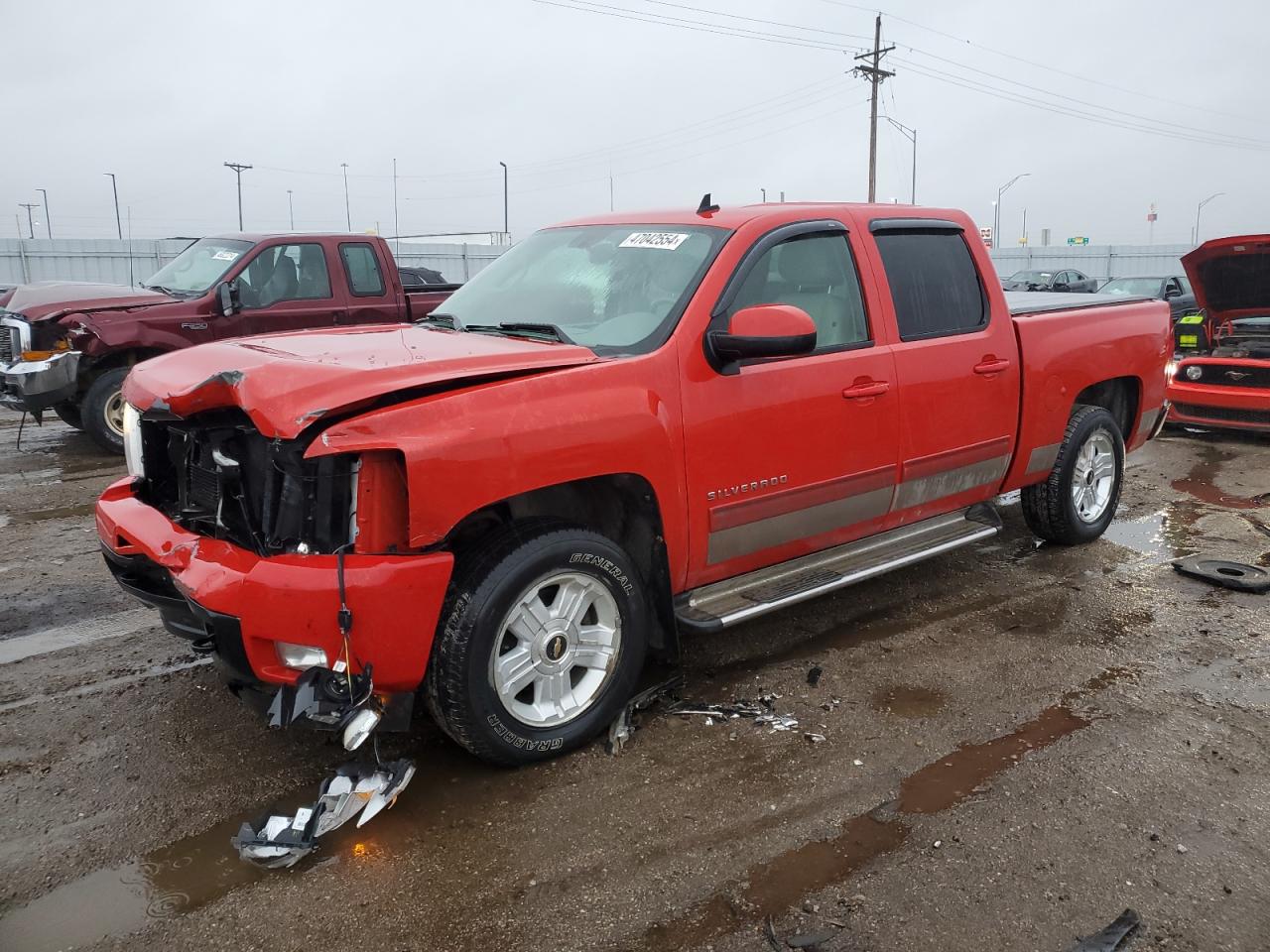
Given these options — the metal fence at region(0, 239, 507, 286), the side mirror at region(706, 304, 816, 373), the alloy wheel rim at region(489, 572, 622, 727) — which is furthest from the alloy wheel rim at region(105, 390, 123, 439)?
the metal fence at region(0, 239, 507, 286)

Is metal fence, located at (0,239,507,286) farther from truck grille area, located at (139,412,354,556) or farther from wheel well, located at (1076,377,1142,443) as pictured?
truck grille area, located at (139,412,354,556)

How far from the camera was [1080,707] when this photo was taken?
3.85 m

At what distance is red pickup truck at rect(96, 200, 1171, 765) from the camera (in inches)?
116

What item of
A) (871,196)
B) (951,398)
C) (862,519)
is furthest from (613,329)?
(871,196)

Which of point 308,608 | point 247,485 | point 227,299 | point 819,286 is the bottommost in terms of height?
point 308,608

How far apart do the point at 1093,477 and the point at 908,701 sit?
2.81m

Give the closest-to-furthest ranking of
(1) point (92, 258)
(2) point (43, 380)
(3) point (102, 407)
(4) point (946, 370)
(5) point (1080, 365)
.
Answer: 1. (4) point (946, 370)
2. (5) point (1080, 365)
3. (2) point (43, 380)
4. (3) point (102, 407)
5. (1) point (92, 258)

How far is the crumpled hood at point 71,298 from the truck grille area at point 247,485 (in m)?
6.00

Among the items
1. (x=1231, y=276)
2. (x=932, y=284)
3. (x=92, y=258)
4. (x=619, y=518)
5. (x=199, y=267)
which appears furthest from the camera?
(x=92, y=258)

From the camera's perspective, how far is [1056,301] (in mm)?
5895

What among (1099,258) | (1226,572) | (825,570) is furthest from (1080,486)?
(1099,258)

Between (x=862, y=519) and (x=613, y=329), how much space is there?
1.49 metres

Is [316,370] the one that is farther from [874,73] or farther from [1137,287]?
[874,73]

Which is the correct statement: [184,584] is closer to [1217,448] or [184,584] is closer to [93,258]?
[1217,448]
